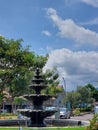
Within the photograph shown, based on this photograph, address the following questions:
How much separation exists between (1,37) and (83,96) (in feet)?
205

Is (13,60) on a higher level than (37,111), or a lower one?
higher

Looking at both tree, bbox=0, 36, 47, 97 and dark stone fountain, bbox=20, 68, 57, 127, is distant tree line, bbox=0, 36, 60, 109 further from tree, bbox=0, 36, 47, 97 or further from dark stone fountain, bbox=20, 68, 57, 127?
dark stone fountain, bbox=20, 68, 57, 127

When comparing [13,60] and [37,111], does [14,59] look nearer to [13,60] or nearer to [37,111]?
[13,60]

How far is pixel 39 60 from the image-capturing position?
58656mm

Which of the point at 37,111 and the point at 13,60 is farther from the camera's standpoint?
the point at 13,60

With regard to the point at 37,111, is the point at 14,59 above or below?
above

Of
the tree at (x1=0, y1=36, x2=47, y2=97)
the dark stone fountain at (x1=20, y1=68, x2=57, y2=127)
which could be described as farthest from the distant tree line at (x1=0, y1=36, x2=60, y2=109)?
the dark stone fountain at (x1=20, y1=68, x2=57, y2=127)

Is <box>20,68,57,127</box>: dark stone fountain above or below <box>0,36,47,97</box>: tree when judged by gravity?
below

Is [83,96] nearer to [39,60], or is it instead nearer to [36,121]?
[39,60]

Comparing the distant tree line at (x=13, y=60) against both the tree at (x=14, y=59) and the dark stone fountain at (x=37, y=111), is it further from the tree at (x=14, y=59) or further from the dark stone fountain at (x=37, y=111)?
the dark stone fountain at (x=37, y=111)

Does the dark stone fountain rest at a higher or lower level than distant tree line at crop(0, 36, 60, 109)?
lower

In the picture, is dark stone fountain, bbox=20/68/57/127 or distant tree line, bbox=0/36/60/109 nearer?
dark stone fountain, bbox=20/68/57/127

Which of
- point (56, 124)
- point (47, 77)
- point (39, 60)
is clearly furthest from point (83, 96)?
point (56, 124)

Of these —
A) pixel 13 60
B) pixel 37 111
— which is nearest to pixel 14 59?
pixel 13 60
